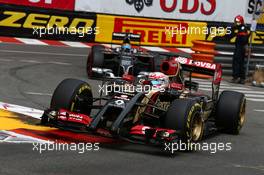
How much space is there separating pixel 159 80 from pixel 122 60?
523cm

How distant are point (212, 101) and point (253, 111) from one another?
3.36 m

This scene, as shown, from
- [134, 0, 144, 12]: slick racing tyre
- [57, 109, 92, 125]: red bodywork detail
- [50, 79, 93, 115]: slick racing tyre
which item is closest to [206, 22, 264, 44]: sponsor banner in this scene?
[134, 0, 144, 12]: slick racing tyre

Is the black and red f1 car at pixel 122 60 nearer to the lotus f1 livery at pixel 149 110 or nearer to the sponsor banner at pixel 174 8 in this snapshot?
the lotus f1 livery at pixel 149 110

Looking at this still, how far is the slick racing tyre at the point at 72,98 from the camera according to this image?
9.52 m

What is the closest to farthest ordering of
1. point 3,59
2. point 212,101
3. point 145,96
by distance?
point 145,96
point 212,101
point 3,59

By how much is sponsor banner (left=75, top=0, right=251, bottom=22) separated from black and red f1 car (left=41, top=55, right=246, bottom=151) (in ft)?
43.4

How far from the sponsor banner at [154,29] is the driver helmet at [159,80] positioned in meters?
13.7

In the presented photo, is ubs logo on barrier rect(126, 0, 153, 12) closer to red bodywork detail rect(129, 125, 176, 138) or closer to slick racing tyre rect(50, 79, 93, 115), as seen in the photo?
slick racing tyre rect(50, 79, 93, 115)

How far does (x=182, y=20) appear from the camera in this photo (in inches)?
1000

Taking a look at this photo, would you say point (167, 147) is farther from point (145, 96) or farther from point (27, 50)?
point (27, 50)

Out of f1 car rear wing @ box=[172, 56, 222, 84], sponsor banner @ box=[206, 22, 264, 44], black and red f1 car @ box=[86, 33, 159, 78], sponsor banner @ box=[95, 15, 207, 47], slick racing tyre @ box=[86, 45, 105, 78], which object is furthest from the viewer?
sponsor banner @ box=[206, 22, 264, 44]

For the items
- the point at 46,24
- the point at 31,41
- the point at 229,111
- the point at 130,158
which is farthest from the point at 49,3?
the point at 130,158

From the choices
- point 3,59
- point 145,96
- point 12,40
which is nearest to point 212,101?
point 145,96

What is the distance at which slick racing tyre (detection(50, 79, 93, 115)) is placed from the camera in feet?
31.2
